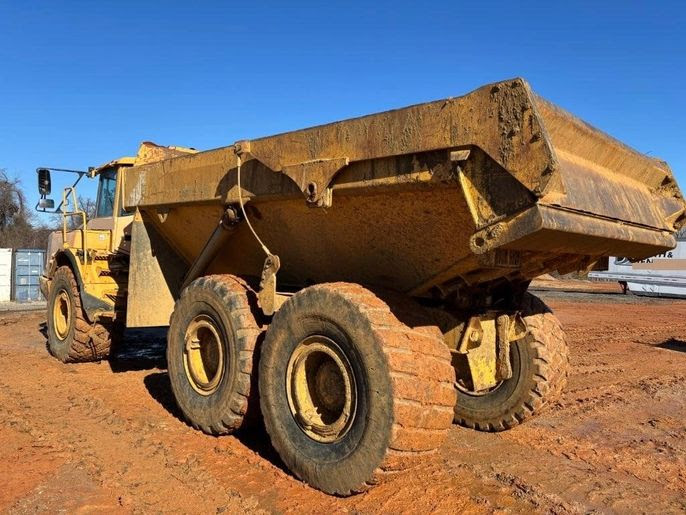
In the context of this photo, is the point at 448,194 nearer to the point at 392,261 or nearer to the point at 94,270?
the point at 392,261

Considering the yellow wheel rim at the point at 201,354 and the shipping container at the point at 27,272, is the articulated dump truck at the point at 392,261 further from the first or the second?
the shipping container at the point at 27,272

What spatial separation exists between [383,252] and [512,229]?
1296 millimetres

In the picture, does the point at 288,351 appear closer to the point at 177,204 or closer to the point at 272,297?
the point at 272,297

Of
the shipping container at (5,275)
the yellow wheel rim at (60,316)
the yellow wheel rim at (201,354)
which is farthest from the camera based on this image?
the shipping container at (5,275)

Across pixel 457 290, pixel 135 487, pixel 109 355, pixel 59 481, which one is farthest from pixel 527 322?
pixel 109 355

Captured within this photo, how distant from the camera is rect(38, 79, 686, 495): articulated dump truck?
9.89 ft

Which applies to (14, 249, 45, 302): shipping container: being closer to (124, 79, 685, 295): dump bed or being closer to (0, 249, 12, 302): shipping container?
(0, 249, 12, 302): shipping container

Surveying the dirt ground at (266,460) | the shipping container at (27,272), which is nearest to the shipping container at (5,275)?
the shipping container at (27,272)

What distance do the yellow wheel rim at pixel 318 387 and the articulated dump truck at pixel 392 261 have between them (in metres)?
0.01

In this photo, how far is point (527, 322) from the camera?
463 cm

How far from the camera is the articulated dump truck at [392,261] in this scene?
119 inches

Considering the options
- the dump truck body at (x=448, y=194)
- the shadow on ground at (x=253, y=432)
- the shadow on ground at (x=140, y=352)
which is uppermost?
the dump truck body at (x=448, y=194)

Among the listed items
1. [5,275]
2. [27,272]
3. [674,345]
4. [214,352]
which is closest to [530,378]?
[214,352]

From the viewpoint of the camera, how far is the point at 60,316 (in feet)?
27.3
